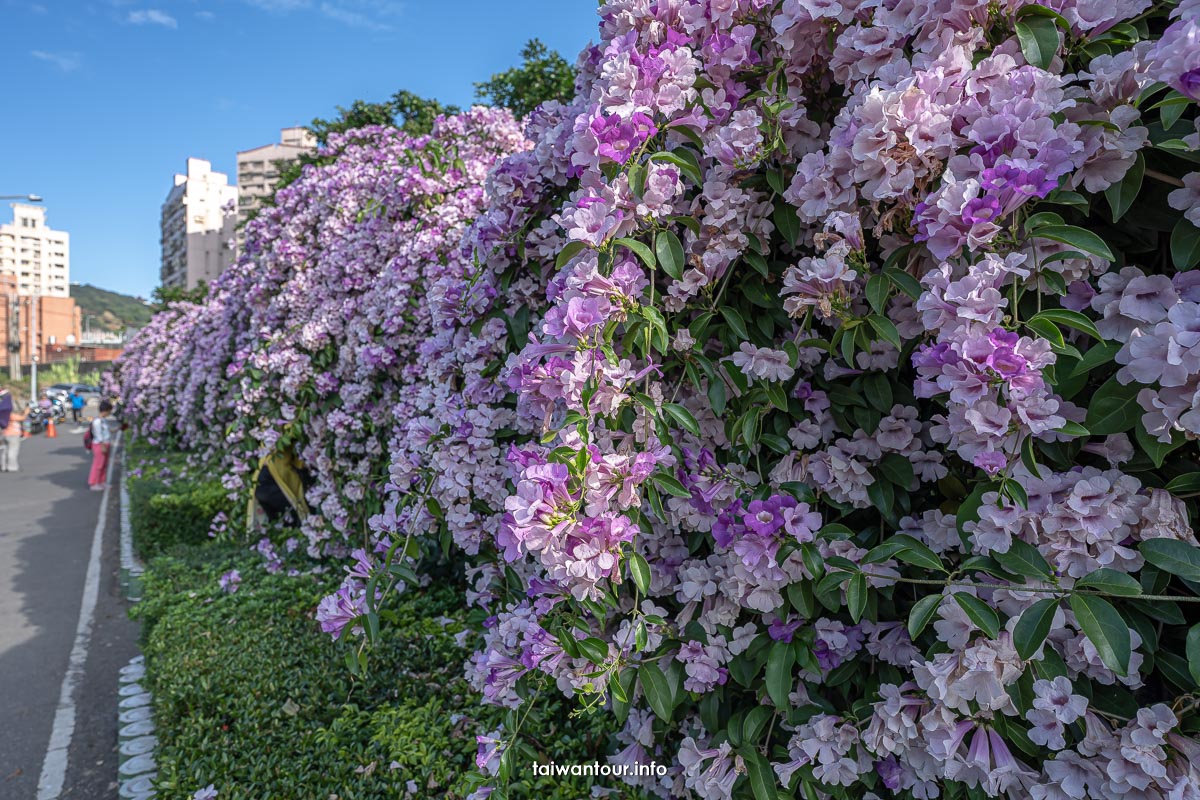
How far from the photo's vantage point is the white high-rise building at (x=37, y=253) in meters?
106

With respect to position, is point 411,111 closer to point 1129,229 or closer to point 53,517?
point 53,517

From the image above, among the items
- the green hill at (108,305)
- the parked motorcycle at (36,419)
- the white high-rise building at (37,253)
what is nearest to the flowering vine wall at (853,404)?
the parked motorcycle at (36,419)

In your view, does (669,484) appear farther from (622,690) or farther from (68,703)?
(68,703)

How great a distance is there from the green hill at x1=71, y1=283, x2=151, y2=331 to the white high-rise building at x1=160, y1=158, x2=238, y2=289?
56.6 meters

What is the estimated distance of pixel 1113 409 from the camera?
3.39ft

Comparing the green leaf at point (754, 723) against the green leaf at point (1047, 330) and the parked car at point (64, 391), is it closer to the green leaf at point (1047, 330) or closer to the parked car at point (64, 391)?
the green leaf at point (1047, 330)

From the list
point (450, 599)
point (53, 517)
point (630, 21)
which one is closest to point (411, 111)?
point (53, 517)

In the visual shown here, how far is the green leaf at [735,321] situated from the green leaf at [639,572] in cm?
52

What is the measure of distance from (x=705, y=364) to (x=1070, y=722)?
2.90 ft

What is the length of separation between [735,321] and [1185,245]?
0.74 metres

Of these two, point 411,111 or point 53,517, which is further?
→ point 411,111

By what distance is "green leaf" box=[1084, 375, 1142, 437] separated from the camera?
102 cm

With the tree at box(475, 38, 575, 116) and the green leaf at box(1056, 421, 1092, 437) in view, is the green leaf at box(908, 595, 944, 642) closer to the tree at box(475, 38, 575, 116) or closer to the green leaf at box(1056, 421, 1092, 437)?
the green leaf at box(1056, 421, 1092, 437)

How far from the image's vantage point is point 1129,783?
Result: 3.34 ft
